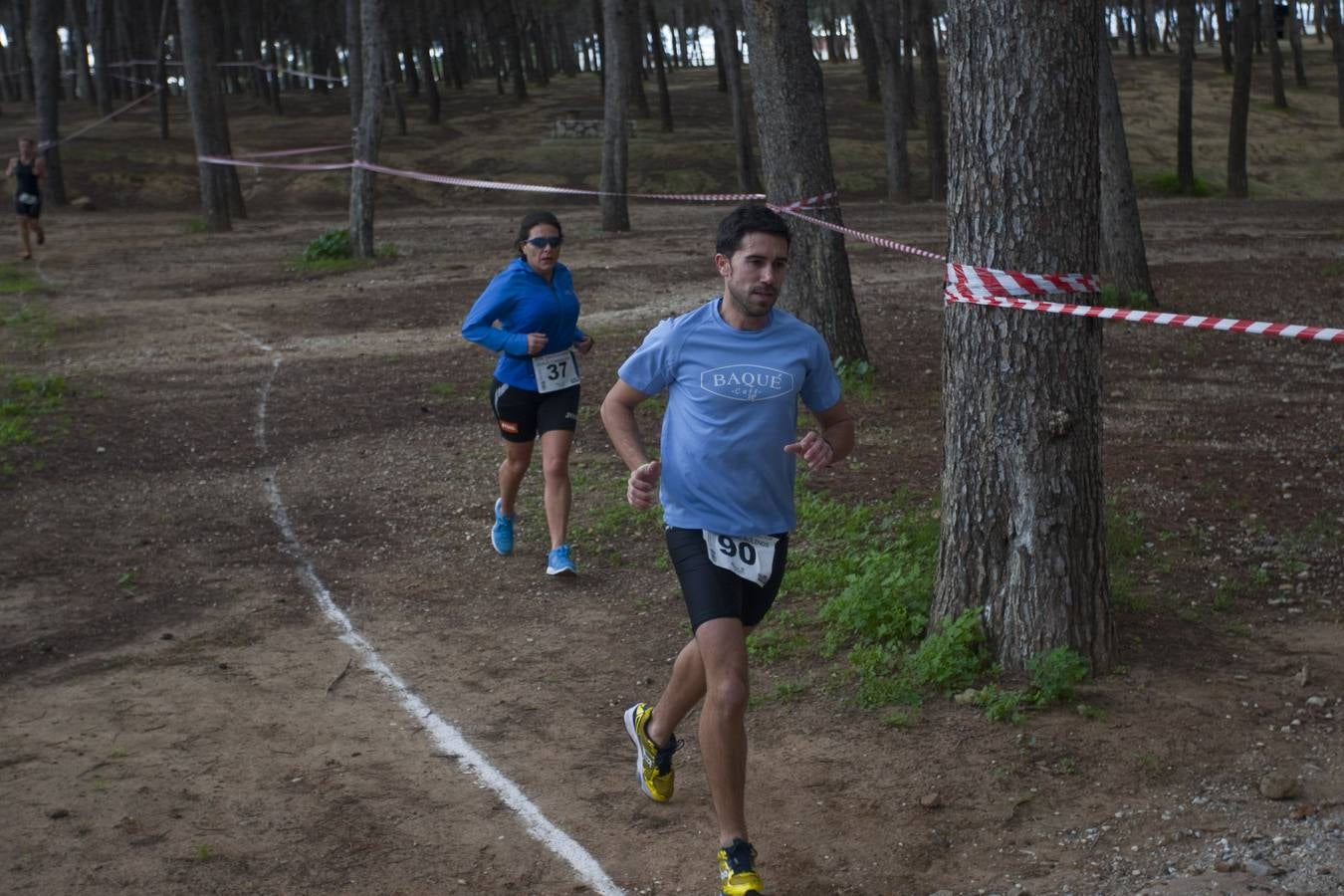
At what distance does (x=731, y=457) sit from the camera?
4844 millimetres

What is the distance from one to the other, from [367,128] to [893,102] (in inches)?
458

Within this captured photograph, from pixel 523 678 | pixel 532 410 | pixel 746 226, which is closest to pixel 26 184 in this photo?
pixel 532 410

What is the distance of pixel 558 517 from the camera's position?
840 cm

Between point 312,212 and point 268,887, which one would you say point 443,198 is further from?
point 268,887

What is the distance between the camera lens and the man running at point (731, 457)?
4711 millimetres

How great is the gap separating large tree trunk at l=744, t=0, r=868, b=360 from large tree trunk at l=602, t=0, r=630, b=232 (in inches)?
487

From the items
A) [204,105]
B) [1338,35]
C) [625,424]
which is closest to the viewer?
[625,424]

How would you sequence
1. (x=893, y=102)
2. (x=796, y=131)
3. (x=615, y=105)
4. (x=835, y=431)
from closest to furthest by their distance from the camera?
(x=835, y=431) < (x=796, y=131) < (x=615, y=105) < (x=893, y=102)

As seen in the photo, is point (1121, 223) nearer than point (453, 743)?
No

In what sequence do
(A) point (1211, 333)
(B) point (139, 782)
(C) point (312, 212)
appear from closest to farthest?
(B) point (139, 782), (A) point (1211, 333), (C) point (312, 212)

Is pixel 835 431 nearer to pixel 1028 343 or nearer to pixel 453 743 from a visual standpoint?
pixel 1028 343

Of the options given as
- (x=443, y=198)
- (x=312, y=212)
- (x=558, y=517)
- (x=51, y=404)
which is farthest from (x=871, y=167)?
(x=558, y=517)

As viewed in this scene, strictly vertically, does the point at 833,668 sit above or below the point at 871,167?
below

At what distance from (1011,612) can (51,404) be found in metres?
9.92
